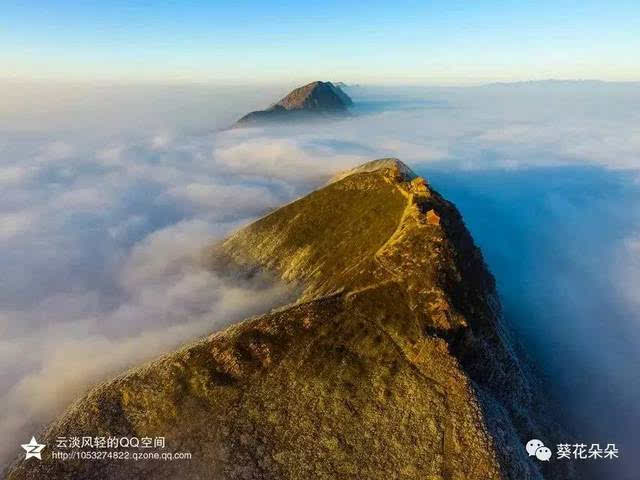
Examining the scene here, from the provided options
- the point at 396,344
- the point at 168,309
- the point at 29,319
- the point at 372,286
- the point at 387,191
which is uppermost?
the point at 387,191

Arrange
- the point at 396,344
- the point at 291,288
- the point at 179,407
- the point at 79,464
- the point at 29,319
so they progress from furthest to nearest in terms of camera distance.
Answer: the point at 29,319, the point at 291,288, the point at 396,344, the point at 179,407, the point at 79,464

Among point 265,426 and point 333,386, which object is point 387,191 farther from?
point 265,426

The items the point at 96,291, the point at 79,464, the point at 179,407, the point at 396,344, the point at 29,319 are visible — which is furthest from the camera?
the point at 96,291

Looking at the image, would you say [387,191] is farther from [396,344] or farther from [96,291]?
[96,291]

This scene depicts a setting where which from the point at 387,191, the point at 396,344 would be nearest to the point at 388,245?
the point at 396,344

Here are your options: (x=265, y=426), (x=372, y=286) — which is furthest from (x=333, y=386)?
(x=372, y=286)

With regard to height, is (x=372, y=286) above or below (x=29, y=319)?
above

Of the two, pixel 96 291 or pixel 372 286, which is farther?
pixel 96 291
